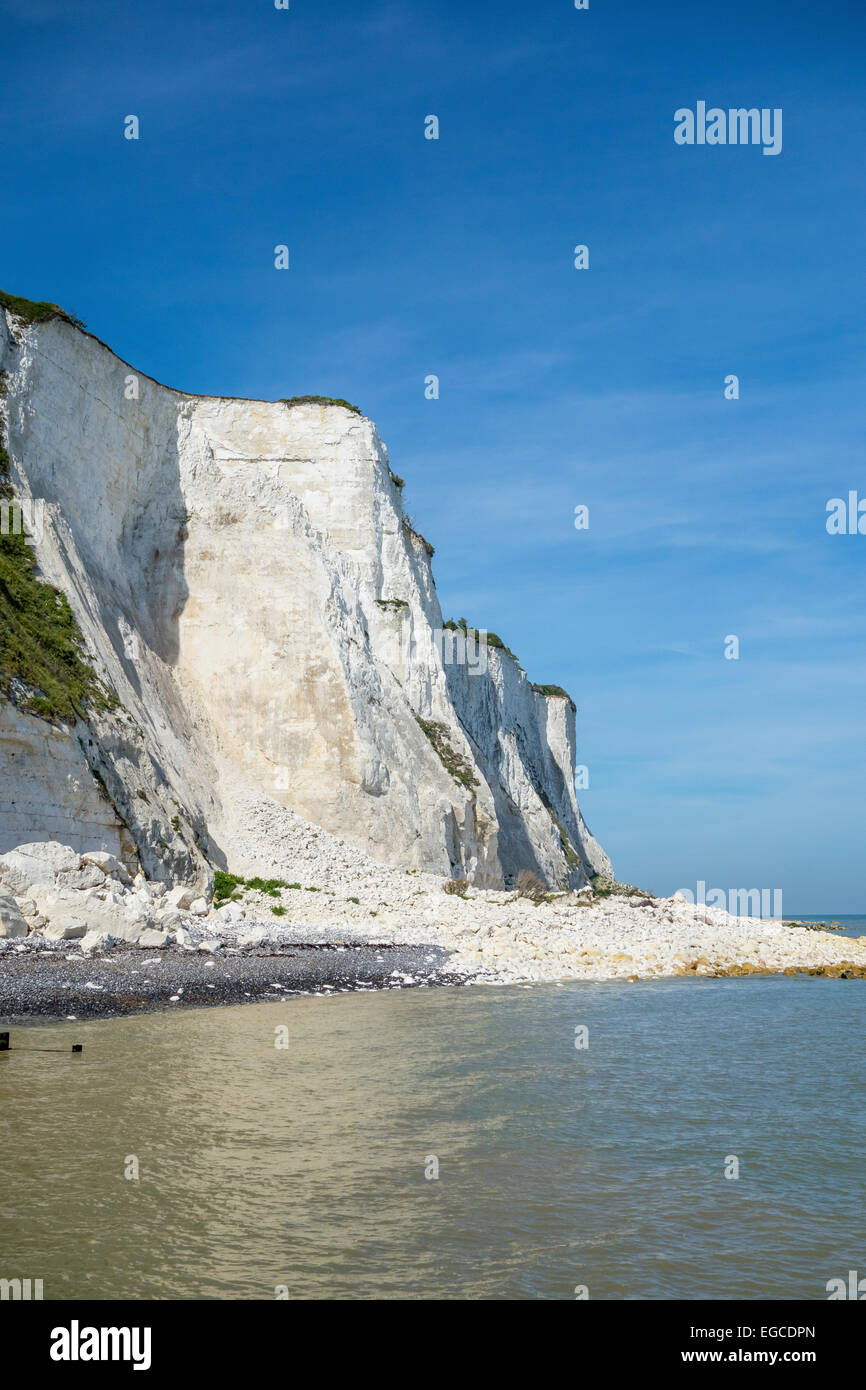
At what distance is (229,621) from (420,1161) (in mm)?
28042

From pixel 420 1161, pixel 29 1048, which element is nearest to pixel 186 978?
pixel 29 1048

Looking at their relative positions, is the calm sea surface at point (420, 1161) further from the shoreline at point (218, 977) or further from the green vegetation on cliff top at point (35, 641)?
the green vegetation on cliff top at point (35, 641)

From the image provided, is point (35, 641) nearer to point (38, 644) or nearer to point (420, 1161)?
point (38, 644)

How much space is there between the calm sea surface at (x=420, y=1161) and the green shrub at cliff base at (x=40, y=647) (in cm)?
1004

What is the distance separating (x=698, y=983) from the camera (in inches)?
885

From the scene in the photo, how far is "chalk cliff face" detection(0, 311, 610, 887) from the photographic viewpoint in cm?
2653

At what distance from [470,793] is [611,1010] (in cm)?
2485

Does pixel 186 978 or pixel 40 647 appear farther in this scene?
pixel 40 647

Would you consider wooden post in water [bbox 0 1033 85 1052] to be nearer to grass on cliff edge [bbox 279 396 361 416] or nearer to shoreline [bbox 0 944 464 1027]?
shoreline [bbox 0 944 464 1027]

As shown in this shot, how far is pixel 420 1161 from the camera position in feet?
26.6

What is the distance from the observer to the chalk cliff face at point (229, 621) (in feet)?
87.0

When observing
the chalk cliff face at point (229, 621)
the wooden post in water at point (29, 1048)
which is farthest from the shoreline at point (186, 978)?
the chalk cliff face at point (229, 621)

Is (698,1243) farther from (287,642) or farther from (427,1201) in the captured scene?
(287,642)

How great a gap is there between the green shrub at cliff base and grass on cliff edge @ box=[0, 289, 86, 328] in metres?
7.09
